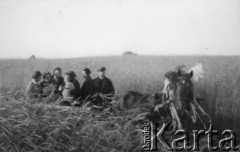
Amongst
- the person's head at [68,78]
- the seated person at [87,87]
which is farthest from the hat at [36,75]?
the seated person at [87,87]

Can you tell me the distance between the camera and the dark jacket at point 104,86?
14.0 ft

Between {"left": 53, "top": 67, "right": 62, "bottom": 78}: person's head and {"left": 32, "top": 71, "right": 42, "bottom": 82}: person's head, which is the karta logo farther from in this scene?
{"left": 32, "top": 71, "right": 42, "bottom": 82}: person's head

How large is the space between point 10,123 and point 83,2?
6.11 ft

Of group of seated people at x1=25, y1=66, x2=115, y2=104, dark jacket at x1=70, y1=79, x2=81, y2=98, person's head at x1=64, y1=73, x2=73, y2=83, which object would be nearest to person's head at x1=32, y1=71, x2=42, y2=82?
group of seated people at x1=25, y1=66, x2=115, y2=104

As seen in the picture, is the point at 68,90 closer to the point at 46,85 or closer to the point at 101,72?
the point at 46,85

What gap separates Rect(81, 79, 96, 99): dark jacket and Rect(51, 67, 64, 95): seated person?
320 millimetres

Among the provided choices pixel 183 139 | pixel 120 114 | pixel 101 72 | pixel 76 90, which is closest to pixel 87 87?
pixel 76 90

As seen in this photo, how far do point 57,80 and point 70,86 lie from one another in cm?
21

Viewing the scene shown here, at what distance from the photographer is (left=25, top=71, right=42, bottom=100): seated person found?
14.6ft

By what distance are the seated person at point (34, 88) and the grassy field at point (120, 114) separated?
160 mm

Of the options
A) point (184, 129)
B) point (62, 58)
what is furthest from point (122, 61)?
point (184, 129)

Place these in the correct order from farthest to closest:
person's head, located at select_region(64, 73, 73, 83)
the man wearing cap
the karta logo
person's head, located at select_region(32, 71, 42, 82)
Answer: person's head, located at select_region(32, 71, 42, 82), person's head, located at select_region(64, 73, 73, 83), the man wearing cap, the karta logo

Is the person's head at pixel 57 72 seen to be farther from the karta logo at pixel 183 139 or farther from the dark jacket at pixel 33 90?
the karta logo at pixel 183 139

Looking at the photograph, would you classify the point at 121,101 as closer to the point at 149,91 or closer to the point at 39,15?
the point at 149,91
